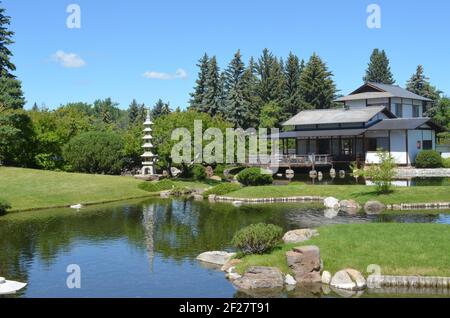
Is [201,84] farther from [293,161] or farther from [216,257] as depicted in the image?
[216,257]

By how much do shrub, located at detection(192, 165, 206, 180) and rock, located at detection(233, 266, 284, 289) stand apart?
34161 mm

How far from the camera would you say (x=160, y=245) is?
24328 millimetres

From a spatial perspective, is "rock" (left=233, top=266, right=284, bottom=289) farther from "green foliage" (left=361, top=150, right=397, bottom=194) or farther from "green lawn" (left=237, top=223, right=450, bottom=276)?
"green foliage" (left=361, top=150, right=397, bottom=194)

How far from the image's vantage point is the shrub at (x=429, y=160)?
5528cm

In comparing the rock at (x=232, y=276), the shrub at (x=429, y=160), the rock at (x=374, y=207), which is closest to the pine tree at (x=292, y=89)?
the shrub at (x=429, y=160)

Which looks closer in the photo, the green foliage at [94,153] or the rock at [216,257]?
the rock at [216,257]

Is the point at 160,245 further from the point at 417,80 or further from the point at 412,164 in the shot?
the point at 417,80

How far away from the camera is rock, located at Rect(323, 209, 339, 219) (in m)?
30.3

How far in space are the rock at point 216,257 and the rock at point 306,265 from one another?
326 centimetres

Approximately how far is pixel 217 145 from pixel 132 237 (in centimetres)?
2671

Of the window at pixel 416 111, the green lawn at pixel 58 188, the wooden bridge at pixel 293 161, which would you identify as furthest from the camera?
the window at pixel 416 111

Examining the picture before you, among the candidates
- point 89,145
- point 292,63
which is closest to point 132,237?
point 89,145

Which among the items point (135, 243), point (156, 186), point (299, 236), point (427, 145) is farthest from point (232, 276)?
point (427, 145)

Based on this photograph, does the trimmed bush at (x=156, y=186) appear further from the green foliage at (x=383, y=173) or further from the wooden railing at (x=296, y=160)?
the green foliage at (x=383, y=173)
